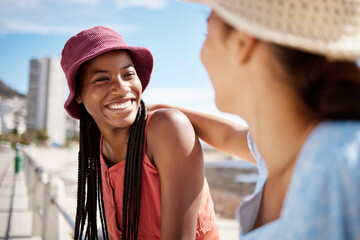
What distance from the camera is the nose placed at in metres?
2.06

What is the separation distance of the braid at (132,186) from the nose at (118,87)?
0.89 feet

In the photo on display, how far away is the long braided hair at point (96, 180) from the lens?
6.35ft

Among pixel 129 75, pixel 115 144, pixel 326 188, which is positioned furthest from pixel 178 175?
pixel 326 188

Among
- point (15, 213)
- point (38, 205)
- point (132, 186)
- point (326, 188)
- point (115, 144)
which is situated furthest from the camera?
point (15, 213)

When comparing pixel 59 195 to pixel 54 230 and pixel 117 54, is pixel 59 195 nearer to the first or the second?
pixel 54 230

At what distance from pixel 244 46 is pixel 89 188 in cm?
163

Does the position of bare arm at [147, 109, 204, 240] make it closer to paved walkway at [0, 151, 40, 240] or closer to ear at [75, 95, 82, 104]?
ear at [75, 95, 82, 104]

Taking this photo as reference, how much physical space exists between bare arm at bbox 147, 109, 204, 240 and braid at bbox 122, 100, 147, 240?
122mm

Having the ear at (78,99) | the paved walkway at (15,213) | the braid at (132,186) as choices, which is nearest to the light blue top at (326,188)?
the braid at (132,186)

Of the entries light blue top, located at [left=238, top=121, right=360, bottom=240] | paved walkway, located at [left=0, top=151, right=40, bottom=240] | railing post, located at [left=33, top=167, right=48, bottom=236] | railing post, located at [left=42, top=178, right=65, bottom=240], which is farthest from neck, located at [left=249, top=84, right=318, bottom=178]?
paved walkway, located at [left=0, top=151, right=40, bottom=240]

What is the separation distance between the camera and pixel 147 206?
1971mm

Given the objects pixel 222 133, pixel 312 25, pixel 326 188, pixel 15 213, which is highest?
pixel 312 25

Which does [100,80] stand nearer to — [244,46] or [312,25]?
[244,46]

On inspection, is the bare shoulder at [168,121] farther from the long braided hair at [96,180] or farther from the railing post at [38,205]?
the railing post at [38,205]
